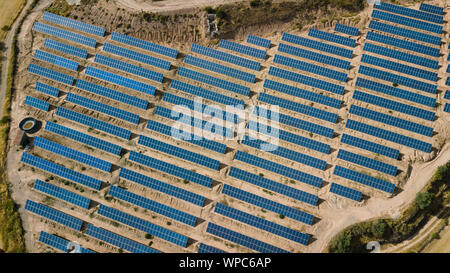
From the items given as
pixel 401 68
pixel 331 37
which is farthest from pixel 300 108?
pixel 401 68

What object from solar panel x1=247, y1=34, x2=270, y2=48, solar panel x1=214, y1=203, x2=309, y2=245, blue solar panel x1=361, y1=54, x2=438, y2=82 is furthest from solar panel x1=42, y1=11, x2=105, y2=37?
blue solar panel x1=361, y1=54, x2=438, y2=82

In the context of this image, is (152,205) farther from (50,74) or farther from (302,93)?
(50,74)

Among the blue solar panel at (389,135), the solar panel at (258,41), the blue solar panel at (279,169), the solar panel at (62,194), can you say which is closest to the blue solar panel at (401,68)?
the blue solar panel at (389,135)

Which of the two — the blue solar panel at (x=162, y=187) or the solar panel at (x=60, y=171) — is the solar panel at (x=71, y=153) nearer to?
the solar panel at (x=60, y=171)

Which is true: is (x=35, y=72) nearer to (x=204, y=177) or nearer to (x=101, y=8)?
(x=101, y=8)
